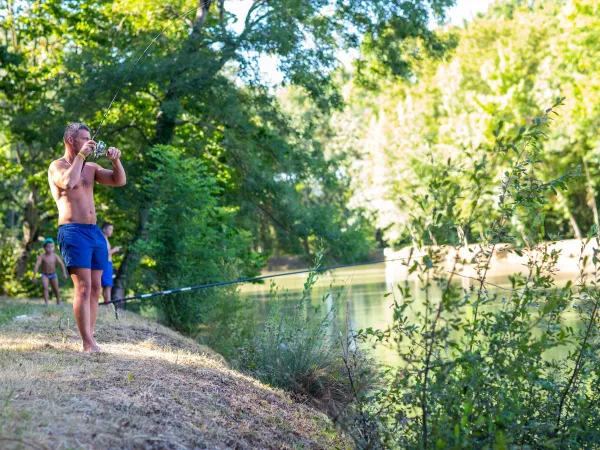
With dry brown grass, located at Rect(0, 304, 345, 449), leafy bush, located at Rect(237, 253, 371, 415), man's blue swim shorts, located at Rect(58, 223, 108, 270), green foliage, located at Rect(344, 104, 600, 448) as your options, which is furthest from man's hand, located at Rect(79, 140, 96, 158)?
green foliage, located at Rect(344, 104, 600, 448)

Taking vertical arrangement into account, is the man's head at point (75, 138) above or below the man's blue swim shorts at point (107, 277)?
above

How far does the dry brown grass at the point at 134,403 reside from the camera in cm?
419

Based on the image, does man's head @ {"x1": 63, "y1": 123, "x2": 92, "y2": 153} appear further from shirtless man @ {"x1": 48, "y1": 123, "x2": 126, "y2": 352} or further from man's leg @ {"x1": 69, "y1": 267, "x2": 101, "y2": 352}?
man's leg @ {"x1": 69, "y1": 267, "x2": 101, "y2": 352}

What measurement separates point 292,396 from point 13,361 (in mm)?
2620

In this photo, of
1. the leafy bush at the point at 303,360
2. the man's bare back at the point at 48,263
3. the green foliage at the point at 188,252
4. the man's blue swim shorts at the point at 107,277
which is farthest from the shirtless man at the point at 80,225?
the man's bare back at the point at 48,263

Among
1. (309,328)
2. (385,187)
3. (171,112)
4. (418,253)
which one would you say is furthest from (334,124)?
(418,253)

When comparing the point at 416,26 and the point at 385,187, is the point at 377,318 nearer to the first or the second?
the point at 416,26

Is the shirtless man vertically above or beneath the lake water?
above

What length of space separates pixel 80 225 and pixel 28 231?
16.5 meters

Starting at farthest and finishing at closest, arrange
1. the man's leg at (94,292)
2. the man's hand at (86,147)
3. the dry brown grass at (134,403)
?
the man's leg at (94,292) < the man's hand at (86,147) < the dry brown grass at (134,403)

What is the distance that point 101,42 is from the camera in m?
19.8

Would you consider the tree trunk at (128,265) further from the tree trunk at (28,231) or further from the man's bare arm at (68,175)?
the man's bare arm at (68,175)

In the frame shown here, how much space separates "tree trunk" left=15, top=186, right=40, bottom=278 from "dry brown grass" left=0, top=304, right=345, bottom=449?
14897 millimetres

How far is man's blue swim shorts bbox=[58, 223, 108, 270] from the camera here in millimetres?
6773
